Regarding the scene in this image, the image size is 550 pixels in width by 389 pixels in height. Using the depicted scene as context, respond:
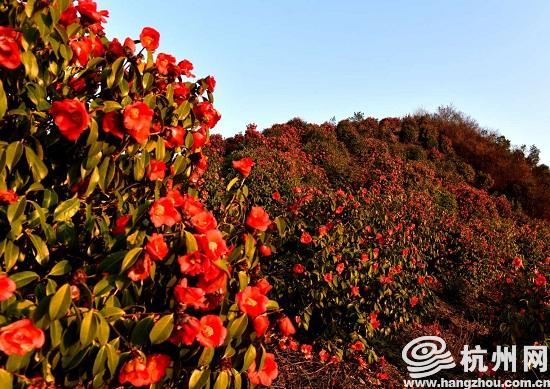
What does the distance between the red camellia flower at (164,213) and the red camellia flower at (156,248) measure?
0.22ft

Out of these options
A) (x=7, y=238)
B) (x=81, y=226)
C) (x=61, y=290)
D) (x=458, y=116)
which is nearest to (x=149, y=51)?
(x=81, y=226)

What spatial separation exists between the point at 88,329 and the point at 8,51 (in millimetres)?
1019

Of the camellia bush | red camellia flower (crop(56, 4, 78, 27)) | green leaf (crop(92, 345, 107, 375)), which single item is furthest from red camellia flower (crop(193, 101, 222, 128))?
green leaf (crop(92, 345, 107, 375))

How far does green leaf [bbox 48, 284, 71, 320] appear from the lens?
115 cm

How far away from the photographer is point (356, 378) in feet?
15.4

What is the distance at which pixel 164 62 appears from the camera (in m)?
1.93

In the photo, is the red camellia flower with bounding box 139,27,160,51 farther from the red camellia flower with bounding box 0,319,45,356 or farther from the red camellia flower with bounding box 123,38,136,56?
the red camellia flower with bounding box 0,319,45,356

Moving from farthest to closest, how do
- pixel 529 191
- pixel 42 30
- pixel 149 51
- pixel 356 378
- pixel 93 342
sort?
pixel 529 191
pixel 356 378
pixel 149 51
pixel 42 30
pixel 93 342

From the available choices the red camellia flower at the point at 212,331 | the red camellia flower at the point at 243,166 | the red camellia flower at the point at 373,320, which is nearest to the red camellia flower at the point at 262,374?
the red camellia flower at the point at 212,331

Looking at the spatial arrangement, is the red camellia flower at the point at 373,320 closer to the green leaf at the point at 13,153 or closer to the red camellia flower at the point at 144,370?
the red camellia flower at the point at 144,370

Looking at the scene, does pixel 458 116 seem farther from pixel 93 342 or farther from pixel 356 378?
pixel 93 342

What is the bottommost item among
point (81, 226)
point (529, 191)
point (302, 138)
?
point (81, 226)

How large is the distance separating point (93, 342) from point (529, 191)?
2100 centimetres

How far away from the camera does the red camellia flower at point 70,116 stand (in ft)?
4.50
